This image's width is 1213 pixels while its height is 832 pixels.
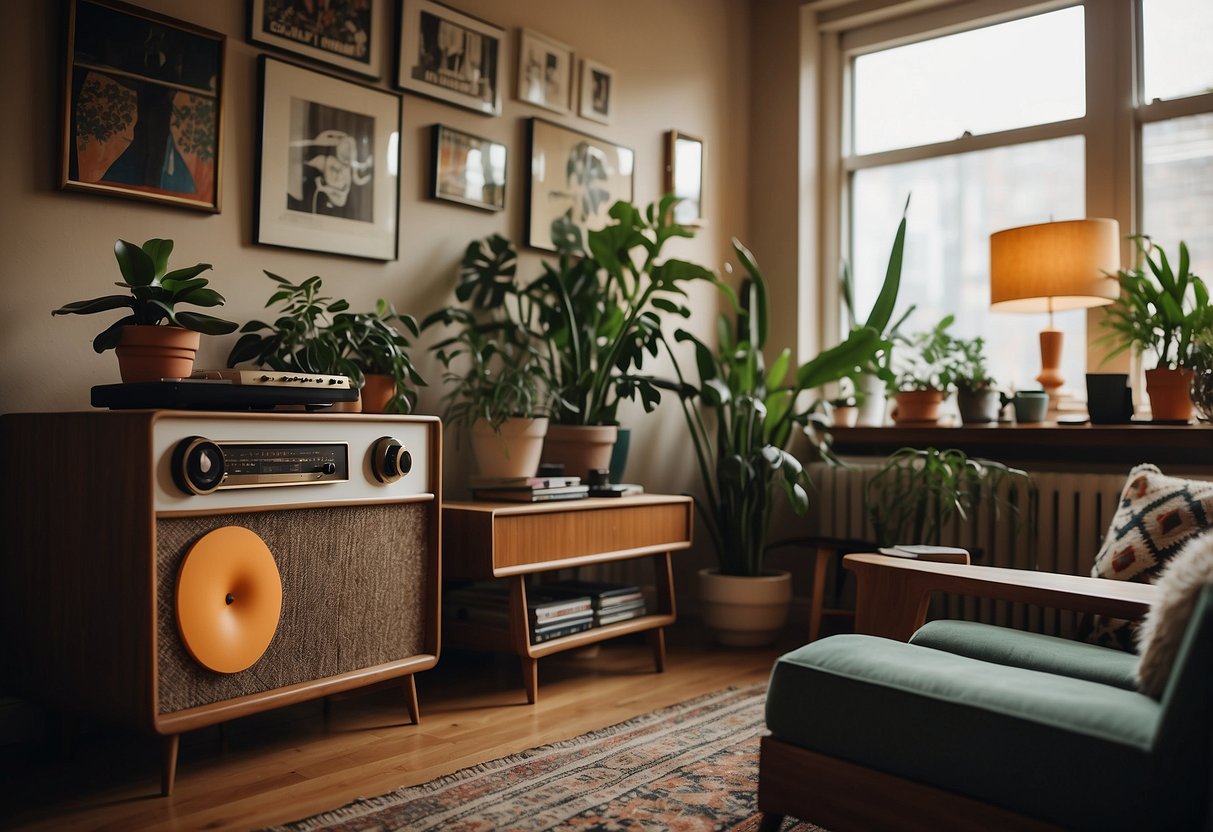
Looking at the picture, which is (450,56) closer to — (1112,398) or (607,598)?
(607,598)

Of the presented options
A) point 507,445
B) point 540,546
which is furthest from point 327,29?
point 540,546

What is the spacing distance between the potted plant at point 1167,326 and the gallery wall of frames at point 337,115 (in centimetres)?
171

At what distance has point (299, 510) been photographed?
2.04 metres

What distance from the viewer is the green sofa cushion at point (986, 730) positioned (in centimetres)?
122

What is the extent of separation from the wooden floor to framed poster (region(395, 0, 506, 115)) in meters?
1.67

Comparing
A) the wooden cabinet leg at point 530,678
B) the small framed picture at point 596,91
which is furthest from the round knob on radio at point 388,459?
the small framed picture at point 596,91

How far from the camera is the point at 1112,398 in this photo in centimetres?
306

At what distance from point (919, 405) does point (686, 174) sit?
4.07 feet

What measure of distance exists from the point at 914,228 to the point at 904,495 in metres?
1.26

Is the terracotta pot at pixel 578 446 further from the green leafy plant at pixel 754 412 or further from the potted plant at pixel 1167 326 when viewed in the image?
the potted plant at pixel 1167 326

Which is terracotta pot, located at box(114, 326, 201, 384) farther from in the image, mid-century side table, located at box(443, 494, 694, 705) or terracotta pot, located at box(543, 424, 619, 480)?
terracotta pot, located at box(543, 424, 619, 480)

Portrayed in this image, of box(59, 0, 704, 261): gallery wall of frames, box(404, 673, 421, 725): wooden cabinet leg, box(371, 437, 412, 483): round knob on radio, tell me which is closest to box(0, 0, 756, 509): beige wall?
box(59, 0, 704, 261): gallery wall of frames

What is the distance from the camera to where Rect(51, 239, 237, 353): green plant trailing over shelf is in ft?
6.40

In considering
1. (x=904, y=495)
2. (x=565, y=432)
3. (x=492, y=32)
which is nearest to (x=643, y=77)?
(x=492, y=32)
